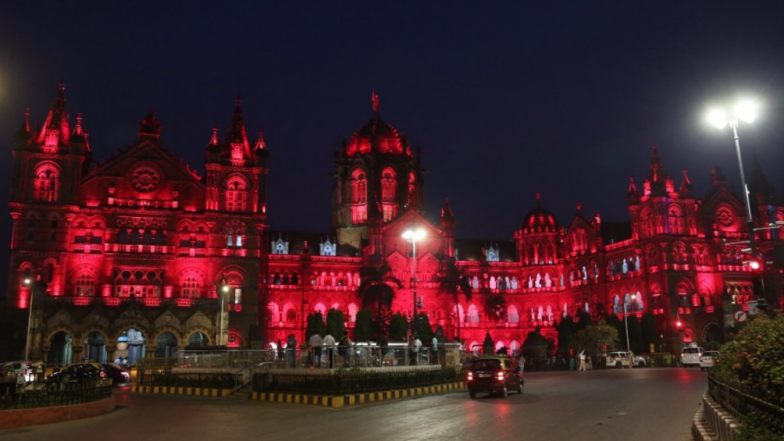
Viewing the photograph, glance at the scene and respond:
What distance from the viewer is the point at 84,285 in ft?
217

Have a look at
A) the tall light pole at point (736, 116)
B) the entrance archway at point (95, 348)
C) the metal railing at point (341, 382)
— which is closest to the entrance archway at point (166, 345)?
the entrance archway at point (95, 348)

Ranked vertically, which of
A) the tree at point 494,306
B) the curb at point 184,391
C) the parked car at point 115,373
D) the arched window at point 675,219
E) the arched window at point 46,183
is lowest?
the curb at point 184,391

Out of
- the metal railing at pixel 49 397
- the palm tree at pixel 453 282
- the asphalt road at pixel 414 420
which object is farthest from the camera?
the palm tree at pixel 453 282

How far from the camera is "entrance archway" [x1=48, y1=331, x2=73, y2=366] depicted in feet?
209

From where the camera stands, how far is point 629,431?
1662cm

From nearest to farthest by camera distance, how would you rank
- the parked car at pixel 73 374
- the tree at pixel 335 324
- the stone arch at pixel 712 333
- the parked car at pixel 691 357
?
the parked car at pixel 73 374 → the parked car at pixel 691 357 → the tree at pixel 335 324 → the stone arch at pixel 712 333

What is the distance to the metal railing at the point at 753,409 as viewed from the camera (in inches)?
352

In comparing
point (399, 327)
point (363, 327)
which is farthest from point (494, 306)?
point (363, 327)

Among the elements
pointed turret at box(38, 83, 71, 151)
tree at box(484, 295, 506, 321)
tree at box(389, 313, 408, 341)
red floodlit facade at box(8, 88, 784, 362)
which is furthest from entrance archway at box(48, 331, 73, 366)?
tree at box(484, 295, 506, 321)

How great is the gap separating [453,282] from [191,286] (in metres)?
30.2

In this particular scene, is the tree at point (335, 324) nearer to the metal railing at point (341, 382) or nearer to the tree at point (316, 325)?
the tree at point (316, 325)

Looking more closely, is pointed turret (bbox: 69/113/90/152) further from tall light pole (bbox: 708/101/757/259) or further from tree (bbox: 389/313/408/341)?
tall light pole (bbox: 708/101/757/259)

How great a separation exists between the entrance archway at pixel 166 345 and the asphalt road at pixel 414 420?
39393 mm

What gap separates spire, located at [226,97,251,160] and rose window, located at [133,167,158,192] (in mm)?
8451
